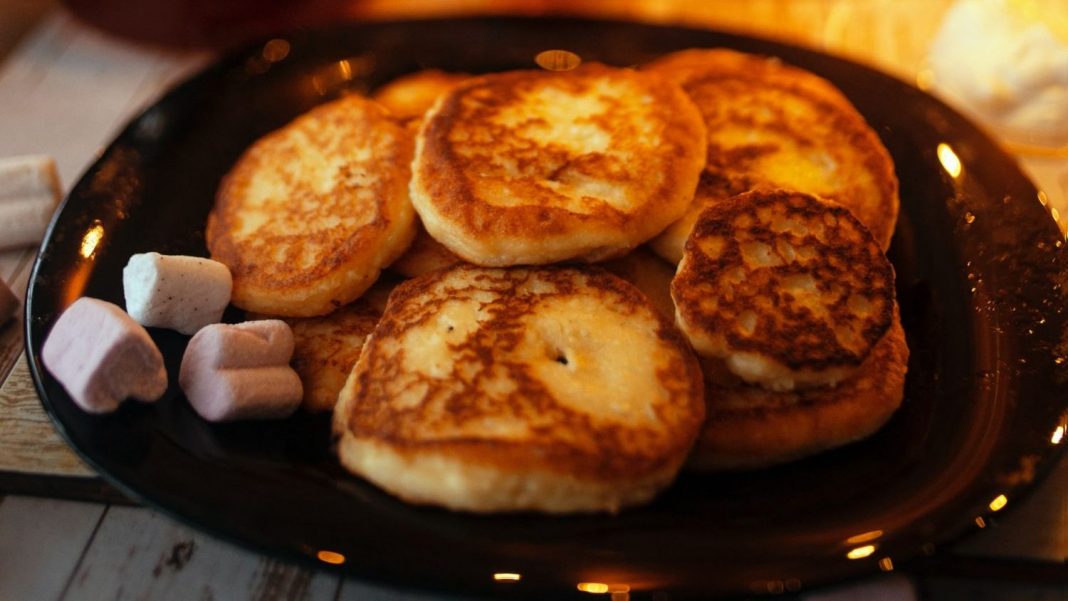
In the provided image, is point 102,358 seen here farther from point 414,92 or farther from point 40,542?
point 414,92

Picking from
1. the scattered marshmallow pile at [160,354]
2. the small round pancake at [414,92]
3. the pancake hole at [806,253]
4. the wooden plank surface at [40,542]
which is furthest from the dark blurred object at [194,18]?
the pancake hole at [806,253]

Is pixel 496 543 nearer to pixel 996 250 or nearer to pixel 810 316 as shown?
pixel 810 316

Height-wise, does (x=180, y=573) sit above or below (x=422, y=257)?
below

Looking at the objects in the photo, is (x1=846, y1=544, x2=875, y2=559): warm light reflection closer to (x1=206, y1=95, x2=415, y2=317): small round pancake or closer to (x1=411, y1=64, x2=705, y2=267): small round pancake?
(x1=411, y1=64, x2=705, y2=267): small round pancake

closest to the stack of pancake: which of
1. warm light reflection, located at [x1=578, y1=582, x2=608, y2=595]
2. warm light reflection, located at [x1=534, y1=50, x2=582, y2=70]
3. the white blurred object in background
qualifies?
warm light reflection, located at [x1=578, y1=582, x2=608, y2=595]

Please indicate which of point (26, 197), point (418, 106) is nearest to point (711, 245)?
point (418, 106)

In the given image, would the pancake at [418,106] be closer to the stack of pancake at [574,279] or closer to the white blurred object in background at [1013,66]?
the stack of pancake at [574,279]

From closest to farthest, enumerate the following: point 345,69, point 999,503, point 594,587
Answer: point 594,587
point 999,503
point 345,69
